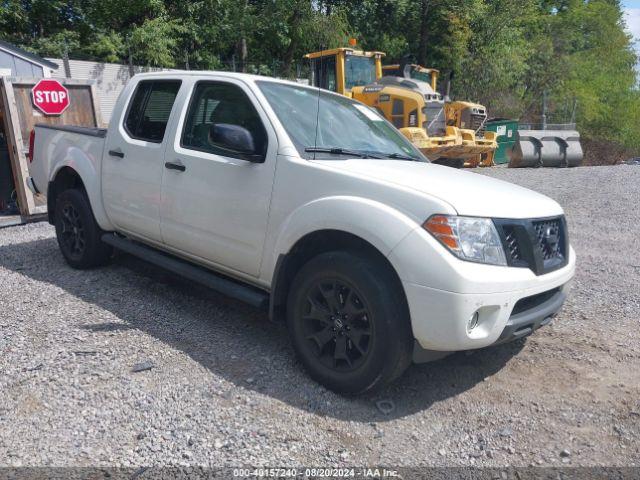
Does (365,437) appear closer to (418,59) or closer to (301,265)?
(301,265)

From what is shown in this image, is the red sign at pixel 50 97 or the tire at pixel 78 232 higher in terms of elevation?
the red sign at pixel 50 97

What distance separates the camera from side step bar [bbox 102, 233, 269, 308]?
148 inches

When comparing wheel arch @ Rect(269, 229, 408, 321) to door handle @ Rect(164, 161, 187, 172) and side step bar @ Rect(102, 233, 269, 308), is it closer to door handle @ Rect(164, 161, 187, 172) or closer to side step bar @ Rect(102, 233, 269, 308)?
side step bar @ Rect(102, 233, 269, 308)

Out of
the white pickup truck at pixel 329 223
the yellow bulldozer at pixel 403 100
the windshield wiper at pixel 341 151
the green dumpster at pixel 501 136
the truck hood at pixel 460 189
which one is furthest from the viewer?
the green dumpster at pixel 501 136

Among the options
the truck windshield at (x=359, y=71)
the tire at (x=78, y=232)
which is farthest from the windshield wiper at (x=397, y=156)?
the truck windshield at (x=359, y=71)

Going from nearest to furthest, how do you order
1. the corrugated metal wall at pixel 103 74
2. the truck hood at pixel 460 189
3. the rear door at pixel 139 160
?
1. the truck hood at pixel 460 189
2. the rear door at pixel 139 160
3. the corrugated metal wall at pixel 103 74

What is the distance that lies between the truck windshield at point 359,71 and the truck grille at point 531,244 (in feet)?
40.5

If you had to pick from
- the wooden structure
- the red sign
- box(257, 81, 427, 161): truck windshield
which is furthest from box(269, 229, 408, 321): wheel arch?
the red sign

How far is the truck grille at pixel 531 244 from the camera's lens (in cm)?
309

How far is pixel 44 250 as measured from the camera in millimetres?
6574

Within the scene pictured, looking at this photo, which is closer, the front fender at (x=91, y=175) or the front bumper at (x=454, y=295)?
the front bumper at (x=454, y=295)

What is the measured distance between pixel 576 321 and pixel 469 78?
30331 mm

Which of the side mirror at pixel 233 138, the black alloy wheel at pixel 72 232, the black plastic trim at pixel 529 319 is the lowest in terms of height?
the black alloy wheel at pixel 72 232

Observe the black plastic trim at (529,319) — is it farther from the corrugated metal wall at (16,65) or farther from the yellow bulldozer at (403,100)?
the corrugated metal wall at (16,65)
